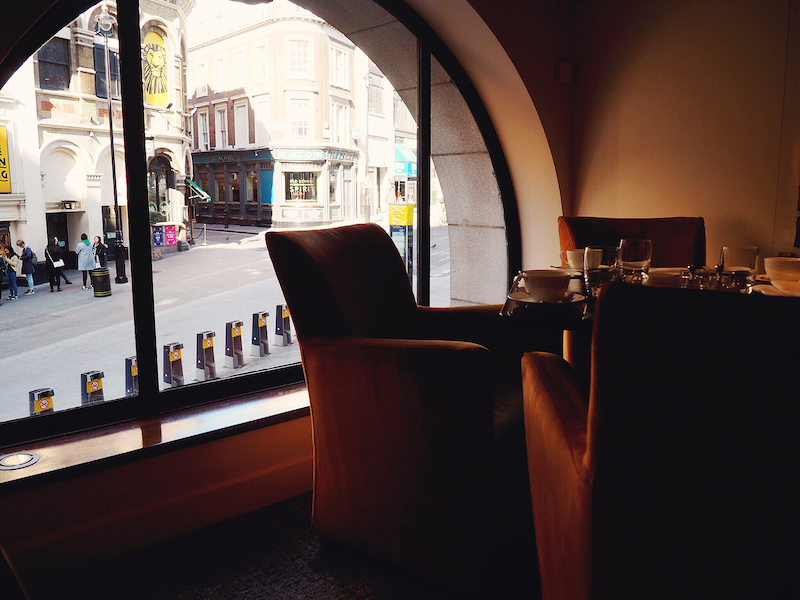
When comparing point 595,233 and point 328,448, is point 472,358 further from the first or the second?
point 595,233

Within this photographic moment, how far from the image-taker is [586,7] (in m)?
3.02

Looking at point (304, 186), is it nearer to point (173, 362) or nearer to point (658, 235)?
point (173, 362)

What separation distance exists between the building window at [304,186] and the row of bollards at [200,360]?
1.06 m

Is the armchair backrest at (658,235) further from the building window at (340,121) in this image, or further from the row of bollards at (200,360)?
the building window at (340,121)

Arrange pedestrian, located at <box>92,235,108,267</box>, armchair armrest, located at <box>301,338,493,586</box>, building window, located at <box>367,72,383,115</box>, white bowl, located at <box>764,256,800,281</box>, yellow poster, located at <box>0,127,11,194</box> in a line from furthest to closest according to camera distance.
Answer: building window, located at <box>367,72,383,115</box> < pedestrian, located at <box>92,235,108,267</box> < yellow poster, located at <box>0,127,11,194</box> < white bowl, located at <box>764,256,800,281</box> < armchair armrest, located at <box>301,338,493,586</box>

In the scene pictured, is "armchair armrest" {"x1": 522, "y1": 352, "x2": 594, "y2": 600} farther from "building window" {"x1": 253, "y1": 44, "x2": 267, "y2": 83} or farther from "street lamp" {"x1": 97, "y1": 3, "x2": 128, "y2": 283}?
"building window" {"x1": 253, "y1": 44, "x2": 267, "y2": 83}

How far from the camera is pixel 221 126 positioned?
8.89 ft

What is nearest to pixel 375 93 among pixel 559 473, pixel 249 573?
pixel 249 573

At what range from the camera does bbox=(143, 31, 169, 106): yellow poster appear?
226 cm

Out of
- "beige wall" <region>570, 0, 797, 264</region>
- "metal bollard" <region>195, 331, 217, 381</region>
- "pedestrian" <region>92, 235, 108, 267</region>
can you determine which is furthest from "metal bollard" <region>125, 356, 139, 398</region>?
"beige wall" <region>570, 0, 797, 264</region>

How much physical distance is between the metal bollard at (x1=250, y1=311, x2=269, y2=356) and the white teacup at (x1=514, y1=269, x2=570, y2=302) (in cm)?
336

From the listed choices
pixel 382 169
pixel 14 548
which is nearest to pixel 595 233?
pixel 382 169

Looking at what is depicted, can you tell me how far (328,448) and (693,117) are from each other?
2.32 metres

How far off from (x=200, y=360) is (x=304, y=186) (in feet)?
3.82
